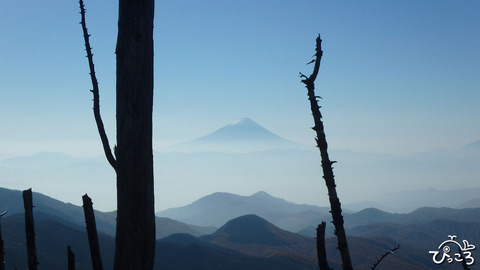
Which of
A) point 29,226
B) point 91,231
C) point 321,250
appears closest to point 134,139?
point 91,231

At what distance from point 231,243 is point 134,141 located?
122 m

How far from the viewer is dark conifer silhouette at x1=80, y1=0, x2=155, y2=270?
12.4 ft

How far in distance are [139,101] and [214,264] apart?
8778cm

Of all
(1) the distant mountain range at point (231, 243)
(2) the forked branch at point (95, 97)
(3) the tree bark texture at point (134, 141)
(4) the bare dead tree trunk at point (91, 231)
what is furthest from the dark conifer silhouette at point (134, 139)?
(1) the distant mountain range at point (231, 243)

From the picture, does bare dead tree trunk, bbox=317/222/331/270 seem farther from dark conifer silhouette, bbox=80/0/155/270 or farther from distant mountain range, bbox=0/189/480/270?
distant mountain range, bbox=0/189/480/270

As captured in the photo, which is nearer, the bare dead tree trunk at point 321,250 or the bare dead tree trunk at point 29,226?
the bare dead tree trunk at point 321,250

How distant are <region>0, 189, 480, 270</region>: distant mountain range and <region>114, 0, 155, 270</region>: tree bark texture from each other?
124 ft

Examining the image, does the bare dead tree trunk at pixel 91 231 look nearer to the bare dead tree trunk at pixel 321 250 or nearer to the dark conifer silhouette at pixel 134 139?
the dark conifer silhouette at pixel 134 139

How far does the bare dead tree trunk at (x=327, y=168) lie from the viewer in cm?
619

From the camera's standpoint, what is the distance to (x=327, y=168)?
6.40m

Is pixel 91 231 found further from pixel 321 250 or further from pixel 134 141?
pixel 321 250

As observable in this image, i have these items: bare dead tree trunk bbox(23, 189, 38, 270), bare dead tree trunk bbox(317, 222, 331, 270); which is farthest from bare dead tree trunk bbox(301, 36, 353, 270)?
bare dead tree trunk bbox(23, 189, 38, 270)

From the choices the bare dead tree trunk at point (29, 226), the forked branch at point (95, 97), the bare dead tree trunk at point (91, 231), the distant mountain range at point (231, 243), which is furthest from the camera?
the distant mountain range at point (231, 243)

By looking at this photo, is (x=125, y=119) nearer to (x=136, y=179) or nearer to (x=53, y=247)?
(x=136, y=179)
